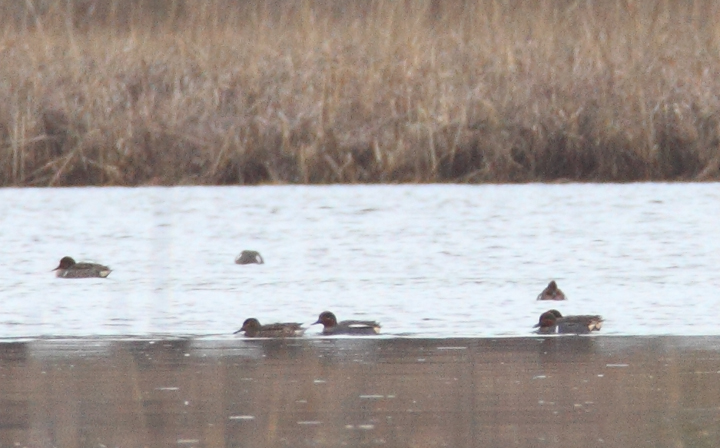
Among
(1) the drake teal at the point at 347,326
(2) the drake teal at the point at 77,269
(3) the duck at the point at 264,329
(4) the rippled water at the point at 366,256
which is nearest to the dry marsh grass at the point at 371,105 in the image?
(4) the rippled water at the point at 366,256

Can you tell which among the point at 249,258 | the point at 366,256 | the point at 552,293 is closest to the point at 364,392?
the point at 552,293

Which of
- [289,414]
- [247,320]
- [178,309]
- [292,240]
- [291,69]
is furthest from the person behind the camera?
[291,69]

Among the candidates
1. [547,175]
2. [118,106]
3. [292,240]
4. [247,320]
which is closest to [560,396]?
[247,320]

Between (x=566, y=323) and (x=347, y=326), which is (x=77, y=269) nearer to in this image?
(x=347, y=326)

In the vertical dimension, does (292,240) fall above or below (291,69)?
below

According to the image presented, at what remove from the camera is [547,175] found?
1273cm

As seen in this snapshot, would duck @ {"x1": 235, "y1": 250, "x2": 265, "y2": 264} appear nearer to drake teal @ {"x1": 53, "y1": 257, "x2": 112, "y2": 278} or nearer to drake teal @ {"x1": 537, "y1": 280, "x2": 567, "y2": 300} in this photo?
drake teal @ {"x1": 53, "y1": 257, "x2": 112, "y2": 278}

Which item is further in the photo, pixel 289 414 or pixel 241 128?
pixel 241 128

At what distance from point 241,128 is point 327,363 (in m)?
7.23

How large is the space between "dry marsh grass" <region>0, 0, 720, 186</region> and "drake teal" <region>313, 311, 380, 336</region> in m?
5.85

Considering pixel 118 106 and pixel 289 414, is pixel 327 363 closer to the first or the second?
pixel 289 414

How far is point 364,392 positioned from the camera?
5270mm

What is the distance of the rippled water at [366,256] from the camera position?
23.5 feet

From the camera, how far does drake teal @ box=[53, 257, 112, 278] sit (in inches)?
323
